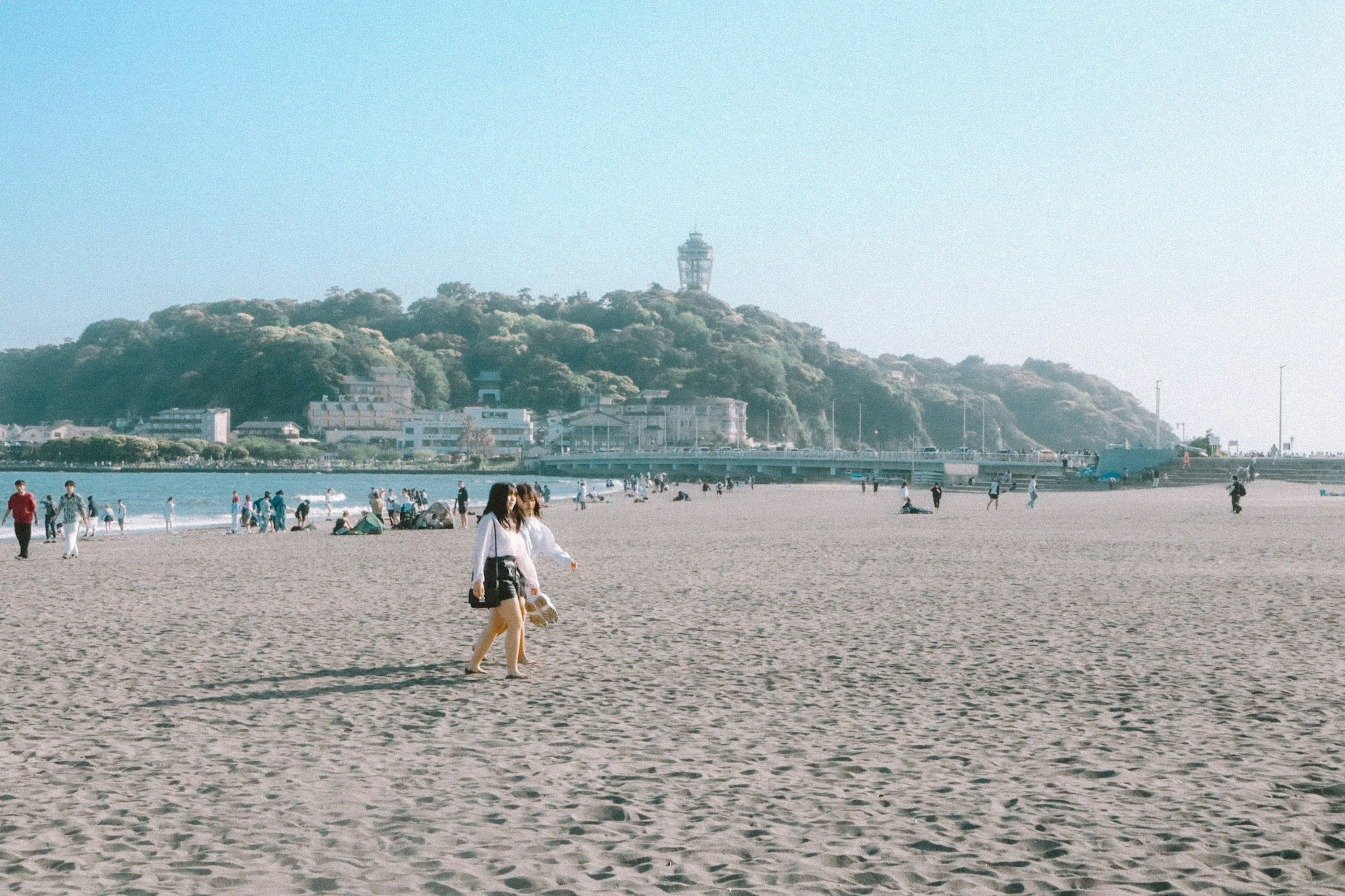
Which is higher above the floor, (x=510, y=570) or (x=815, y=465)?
(x=815, y=465)

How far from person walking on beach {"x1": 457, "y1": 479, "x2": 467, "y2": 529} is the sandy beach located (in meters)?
17.2

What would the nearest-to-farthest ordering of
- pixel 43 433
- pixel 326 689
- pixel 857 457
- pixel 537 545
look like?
1. pixel 326 689
2. pixel 537 545
3. pixel 857 457
4. pixel 43 433

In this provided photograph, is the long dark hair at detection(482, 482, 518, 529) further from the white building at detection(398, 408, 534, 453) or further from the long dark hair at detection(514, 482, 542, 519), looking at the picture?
the white building at detection(398, 408, 534, 453)

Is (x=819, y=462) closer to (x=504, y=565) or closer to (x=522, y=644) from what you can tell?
(x=522, y=644)

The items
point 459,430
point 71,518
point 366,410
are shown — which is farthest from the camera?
point 366,410

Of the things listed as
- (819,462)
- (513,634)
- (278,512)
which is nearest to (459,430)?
(819,462)

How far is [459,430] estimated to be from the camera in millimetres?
144875

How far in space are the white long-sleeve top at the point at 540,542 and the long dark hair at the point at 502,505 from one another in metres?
0.28

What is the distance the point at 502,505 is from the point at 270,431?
150673 millimetres

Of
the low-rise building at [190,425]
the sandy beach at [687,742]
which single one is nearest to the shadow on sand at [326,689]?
the sandy beach at [687,742]

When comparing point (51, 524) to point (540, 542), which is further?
point (51, 524)

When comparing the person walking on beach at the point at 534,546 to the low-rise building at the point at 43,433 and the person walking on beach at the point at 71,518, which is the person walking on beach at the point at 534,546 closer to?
the person walking on beach at the point at 71,518

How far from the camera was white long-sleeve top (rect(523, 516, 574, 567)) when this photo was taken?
8.55 meters

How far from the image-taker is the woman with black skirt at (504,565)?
8203 millimetres
